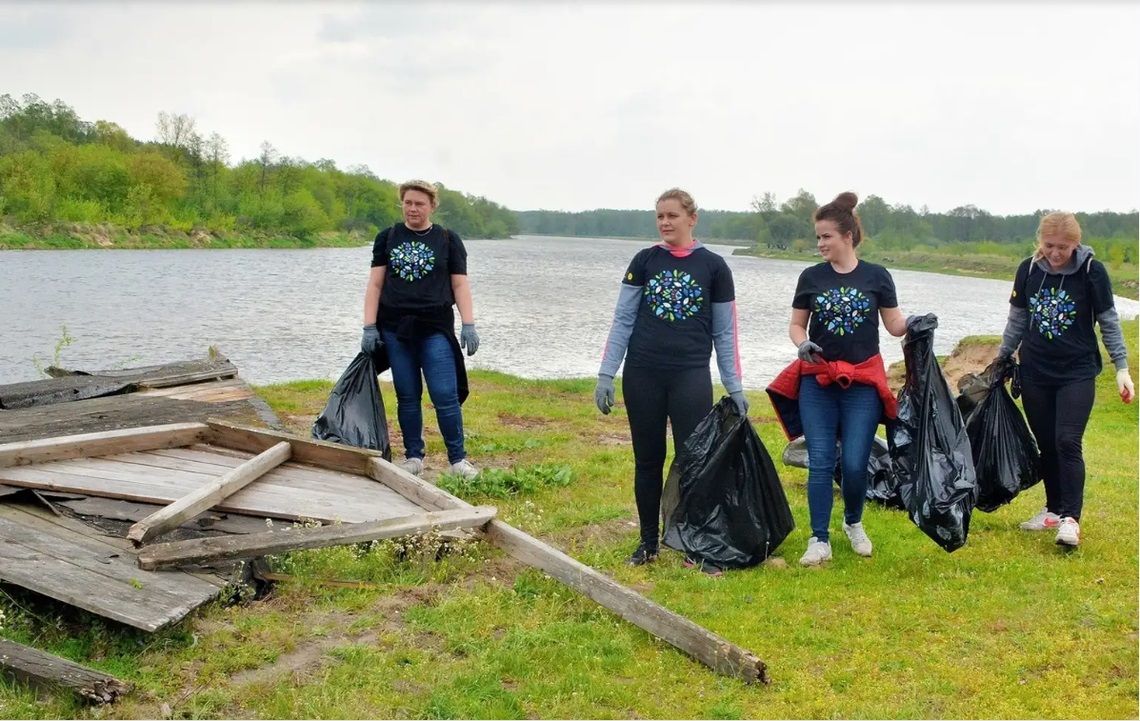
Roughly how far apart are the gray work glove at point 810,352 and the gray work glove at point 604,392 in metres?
1.00

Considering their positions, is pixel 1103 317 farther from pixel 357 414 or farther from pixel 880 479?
pixel 357 414

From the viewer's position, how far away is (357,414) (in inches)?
256

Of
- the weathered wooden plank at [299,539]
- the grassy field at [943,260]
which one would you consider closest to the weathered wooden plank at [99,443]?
the weathered wooden plank at [299,539]

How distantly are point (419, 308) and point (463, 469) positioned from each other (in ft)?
4.05

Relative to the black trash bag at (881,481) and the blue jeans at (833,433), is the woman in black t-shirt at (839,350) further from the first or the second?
the black trash bag at (881,481)

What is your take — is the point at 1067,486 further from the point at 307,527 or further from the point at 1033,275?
the point at 307,527

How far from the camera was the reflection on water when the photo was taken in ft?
55.9

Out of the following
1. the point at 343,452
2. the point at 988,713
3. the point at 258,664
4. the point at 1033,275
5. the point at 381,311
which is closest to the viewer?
the point at 988,713

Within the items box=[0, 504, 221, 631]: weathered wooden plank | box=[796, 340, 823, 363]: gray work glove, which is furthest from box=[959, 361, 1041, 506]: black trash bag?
box=[0, 504, 221, 631]: weathered wooden plank

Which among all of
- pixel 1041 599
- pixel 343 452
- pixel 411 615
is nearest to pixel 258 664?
pixel 411 615

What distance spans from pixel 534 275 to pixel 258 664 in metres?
47.8

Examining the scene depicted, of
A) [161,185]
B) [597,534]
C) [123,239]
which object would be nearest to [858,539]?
[597,534]

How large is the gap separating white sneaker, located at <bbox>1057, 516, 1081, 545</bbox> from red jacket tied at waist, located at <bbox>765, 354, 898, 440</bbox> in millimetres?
1221

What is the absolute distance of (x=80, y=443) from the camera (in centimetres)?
565
